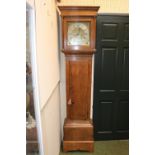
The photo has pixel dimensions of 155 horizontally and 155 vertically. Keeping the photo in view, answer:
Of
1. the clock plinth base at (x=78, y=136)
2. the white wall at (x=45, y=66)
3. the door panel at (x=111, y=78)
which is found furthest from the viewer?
the door panel at (x=111, y=78)

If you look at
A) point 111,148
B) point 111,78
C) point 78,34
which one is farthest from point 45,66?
point 111,148

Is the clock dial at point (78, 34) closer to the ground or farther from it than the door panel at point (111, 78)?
farther from it

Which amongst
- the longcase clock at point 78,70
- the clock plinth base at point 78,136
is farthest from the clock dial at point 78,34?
the clock plinth base at point 78,136

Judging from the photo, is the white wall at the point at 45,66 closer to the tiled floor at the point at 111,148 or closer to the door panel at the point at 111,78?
the tiled floor at the point at 111,148

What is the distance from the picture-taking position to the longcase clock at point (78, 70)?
2.74 meters

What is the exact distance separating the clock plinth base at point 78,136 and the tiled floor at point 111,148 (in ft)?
0.29

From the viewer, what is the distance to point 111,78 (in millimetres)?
3268

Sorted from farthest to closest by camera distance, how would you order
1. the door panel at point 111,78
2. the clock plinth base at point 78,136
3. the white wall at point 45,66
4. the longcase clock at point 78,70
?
the door panel at point 111,78 → the clock plinth base at point 78,136 → the longcase clock at point 78,70 → the white wall at point 45,66

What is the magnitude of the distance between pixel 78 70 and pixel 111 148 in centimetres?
128

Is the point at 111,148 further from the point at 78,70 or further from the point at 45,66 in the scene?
the point at 45,66
